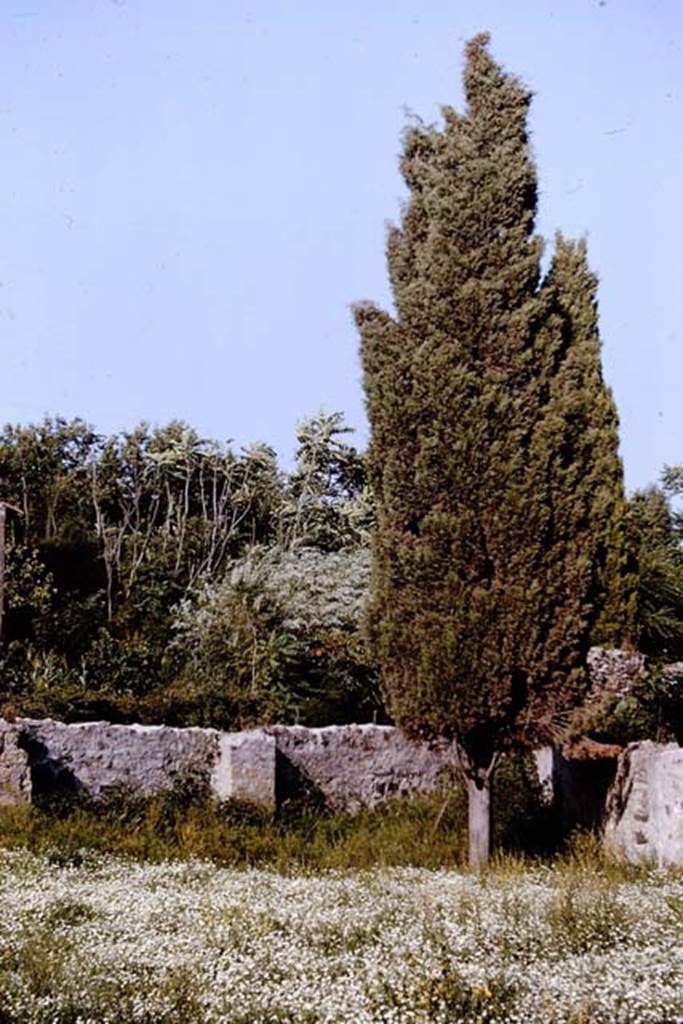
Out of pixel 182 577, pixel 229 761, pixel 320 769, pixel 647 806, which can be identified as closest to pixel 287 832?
→ pixel 229 761

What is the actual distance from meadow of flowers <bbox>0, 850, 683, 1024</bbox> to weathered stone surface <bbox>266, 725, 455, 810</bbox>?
17.4 feet

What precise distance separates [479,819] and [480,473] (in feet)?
11.7

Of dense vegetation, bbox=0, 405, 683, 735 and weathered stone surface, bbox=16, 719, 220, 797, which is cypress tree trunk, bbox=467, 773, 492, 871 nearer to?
dense vegetation, bbox=0, 405, 683, 735

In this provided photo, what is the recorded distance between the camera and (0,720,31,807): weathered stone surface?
522 inches

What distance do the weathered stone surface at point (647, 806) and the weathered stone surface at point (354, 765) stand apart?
9.60 ft

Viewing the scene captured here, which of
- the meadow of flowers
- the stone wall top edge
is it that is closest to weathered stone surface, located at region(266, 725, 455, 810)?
the stone wall top edge

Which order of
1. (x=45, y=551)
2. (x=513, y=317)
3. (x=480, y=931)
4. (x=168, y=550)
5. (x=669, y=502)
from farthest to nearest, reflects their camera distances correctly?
(x=669, y=502) → (x=168, y=550) → (x=45, y=551) → (x=513, y=317) → (x=480, y=931)

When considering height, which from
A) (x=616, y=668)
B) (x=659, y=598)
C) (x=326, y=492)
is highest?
(x=326, y=492)

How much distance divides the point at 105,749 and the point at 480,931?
26.0 feet

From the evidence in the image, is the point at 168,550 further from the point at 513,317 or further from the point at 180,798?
the point at 513,317

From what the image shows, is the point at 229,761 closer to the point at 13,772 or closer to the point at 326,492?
the point at 13,772

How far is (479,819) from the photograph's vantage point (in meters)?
12.1

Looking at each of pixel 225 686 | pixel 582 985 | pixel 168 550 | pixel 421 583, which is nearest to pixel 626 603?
pixel 225 686

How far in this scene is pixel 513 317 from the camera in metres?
12.0
